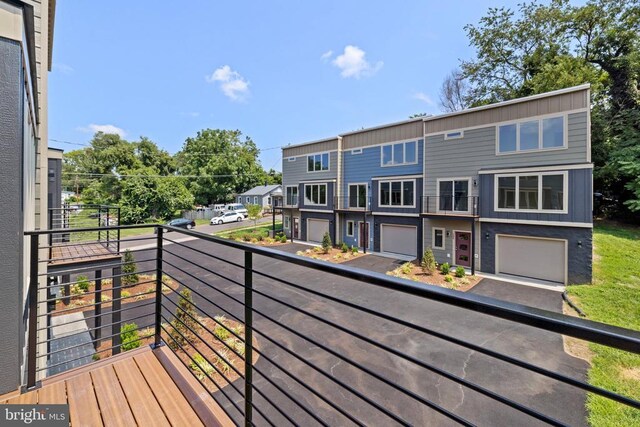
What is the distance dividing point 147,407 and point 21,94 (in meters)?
1.95

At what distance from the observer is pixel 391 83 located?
15875 millimetres

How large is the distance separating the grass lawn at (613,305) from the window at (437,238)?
415 centimetres

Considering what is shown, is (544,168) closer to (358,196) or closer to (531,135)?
(531,135)

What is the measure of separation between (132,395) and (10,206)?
130cm

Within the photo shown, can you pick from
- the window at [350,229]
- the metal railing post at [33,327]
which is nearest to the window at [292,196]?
the window at [350,229]

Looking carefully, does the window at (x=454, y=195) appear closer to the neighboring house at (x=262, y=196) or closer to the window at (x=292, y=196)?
the window at (x=292, y=196)

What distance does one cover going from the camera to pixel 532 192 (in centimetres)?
933

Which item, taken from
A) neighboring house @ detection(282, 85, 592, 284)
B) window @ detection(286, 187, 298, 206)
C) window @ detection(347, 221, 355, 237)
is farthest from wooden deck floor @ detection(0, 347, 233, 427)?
window @ detection(286, 187, 298, 206)

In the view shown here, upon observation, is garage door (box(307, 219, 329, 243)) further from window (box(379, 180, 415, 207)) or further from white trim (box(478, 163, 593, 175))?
white trim (box(478, 163, 593, 175))

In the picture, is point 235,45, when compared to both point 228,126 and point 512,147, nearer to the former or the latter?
point 512,147

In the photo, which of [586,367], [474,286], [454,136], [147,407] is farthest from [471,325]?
[454,136]

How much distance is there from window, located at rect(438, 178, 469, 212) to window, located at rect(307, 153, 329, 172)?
6686 mm

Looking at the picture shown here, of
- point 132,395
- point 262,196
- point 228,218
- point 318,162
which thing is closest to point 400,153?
point 318,162

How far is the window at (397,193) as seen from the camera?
1266 centimetres
